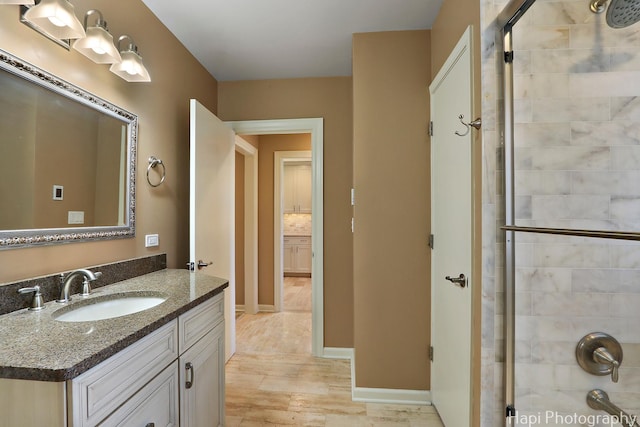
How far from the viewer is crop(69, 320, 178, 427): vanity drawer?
0.74 meters

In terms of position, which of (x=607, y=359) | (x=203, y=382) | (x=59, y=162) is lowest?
(x=203, y=382)

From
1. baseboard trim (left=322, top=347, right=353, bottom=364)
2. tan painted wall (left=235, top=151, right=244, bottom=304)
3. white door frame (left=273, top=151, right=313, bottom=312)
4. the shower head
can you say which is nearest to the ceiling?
the shower head

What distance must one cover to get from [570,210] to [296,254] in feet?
17.3

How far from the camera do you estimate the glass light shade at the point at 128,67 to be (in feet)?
4.92

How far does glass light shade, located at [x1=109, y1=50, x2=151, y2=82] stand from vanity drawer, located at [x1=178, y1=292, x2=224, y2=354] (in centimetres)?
123

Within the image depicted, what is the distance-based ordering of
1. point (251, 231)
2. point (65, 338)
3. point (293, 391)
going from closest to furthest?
point (65, 338) → point (293, 391) → point (251, 231)

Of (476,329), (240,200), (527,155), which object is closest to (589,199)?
(527,155)

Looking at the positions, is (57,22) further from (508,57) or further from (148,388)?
(508,57)

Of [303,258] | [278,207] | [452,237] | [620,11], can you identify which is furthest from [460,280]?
[303,258]

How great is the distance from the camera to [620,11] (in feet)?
3.57

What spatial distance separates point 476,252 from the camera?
1307mm

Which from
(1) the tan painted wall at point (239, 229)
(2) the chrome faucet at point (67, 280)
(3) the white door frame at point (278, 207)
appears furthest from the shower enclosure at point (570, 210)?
(1) the tan painted wall at point (239, 229)

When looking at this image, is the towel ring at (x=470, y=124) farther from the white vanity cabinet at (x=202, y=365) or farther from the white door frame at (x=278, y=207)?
the white door frame at (x=278, y=207)

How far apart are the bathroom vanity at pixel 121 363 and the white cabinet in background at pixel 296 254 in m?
4.53
